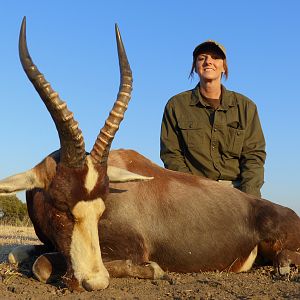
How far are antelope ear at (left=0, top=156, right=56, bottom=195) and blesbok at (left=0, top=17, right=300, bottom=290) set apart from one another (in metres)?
0.01

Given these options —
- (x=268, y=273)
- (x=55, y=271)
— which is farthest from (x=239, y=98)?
(x=55, y=271)

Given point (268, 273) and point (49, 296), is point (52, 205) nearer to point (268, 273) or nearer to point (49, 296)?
point (49, 296)

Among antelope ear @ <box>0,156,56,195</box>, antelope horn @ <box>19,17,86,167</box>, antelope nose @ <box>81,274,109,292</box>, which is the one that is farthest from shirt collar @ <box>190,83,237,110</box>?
antelope nose @ <box>81,274,109,292</box>

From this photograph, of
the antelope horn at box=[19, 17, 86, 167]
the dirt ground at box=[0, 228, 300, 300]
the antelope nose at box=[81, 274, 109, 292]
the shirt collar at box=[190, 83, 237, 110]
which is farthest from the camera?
the shirt collar at box=[190, 83, 237, 110]

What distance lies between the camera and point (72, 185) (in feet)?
17.0

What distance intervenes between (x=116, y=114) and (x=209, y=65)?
356 centimetres

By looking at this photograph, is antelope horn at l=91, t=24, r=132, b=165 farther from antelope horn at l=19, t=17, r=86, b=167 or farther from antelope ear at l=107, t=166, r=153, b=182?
antelope ear at l=107, t=166, r=153, b=182

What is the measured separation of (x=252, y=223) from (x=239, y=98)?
256 centimetres

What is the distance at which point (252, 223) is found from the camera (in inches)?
269

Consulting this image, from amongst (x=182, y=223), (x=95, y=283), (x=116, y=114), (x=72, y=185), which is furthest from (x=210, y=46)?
(x=95, y=283)

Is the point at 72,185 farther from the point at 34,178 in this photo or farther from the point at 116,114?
the point at 116,114

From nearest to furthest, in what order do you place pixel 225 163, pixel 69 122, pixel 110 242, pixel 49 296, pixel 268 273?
pixel 49 296 < pixel 69 122 < pixel 110 242 < pixel 268 273 < pixel 225 163

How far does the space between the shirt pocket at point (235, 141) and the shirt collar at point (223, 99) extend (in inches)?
13.8

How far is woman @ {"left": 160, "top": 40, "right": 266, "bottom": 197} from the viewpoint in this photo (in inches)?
335
